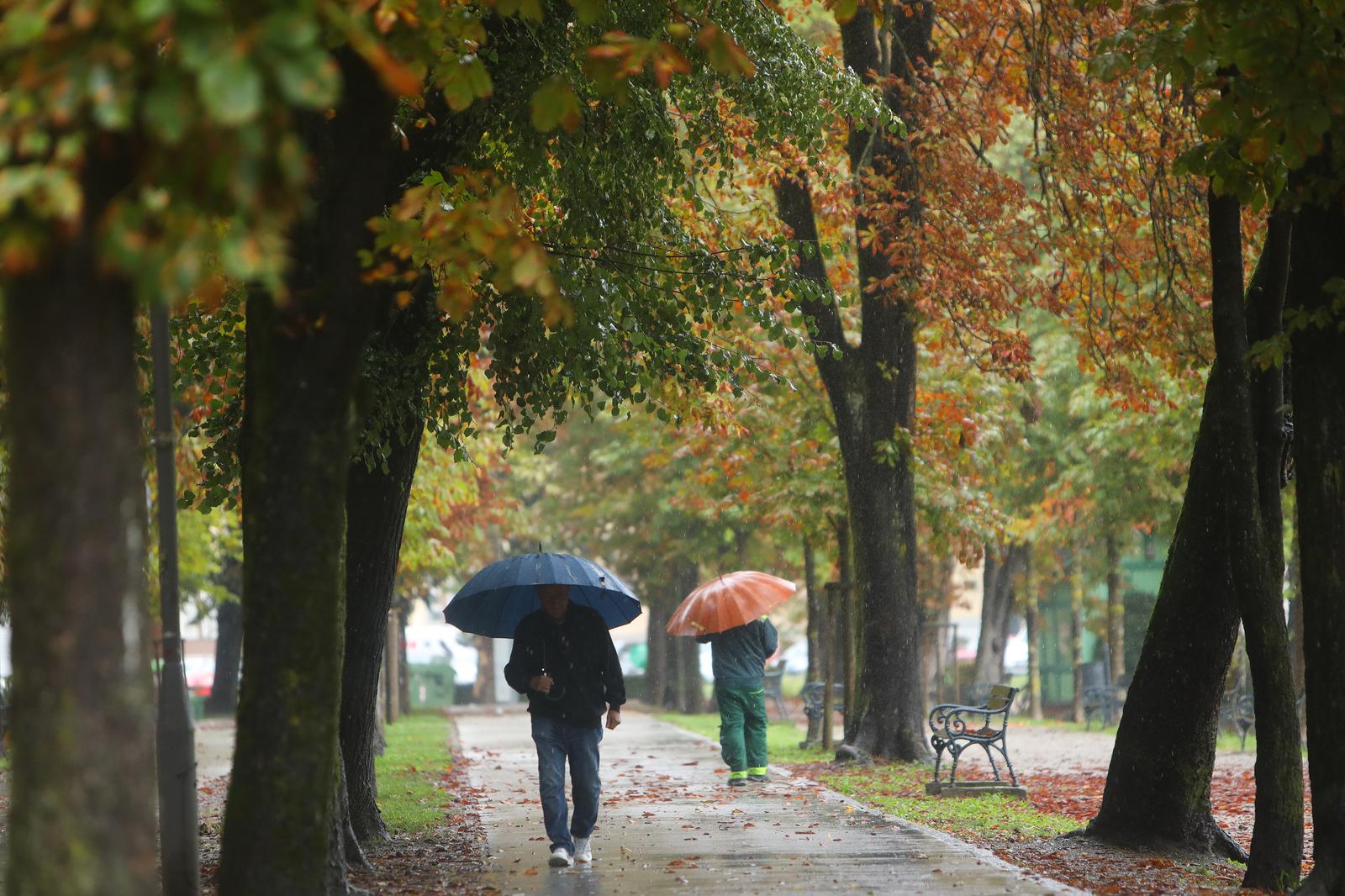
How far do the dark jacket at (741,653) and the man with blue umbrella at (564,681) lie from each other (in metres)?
5.25

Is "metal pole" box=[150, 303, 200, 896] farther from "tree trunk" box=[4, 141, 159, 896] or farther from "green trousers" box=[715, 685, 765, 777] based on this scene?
"green trousers" box=[715, 685, 765, 777]

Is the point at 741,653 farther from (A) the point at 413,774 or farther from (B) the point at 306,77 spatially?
(B) the point at 306,77

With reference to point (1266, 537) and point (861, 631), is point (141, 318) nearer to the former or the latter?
point (861, 631)

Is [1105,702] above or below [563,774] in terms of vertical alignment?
below

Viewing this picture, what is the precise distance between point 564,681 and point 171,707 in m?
3.16

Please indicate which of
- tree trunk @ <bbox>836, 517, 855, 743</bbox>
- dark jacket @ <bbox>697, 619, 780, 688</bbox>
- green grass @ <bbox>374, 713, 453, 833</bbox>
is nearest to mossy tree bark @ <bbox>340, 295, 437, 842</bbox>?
green grass @ <bbox>374, 713, 453, 833</bbox>

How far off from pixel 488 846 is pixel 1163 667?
4724mm

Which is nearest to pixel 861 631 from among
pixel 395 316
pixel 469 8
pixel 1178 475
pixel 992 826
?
pixel 992 826

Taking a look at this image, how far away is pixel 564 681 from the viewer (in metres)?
10.1

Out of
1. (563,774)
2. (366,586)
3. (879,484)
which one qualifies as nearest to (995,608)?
(879,484)

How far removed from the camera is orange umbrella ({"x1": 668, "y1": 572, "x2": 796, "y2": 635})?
50.7 feet

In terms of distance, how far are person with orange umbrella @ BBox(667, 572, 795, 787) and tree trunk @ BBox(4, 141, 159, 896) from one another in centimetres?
1118

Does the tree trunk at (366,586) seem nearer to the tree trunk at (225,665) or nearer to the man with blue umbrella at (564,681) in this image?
the man with blue umbrella at (564,681)

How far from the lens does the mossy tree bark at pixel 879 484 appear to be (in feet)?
58.3
